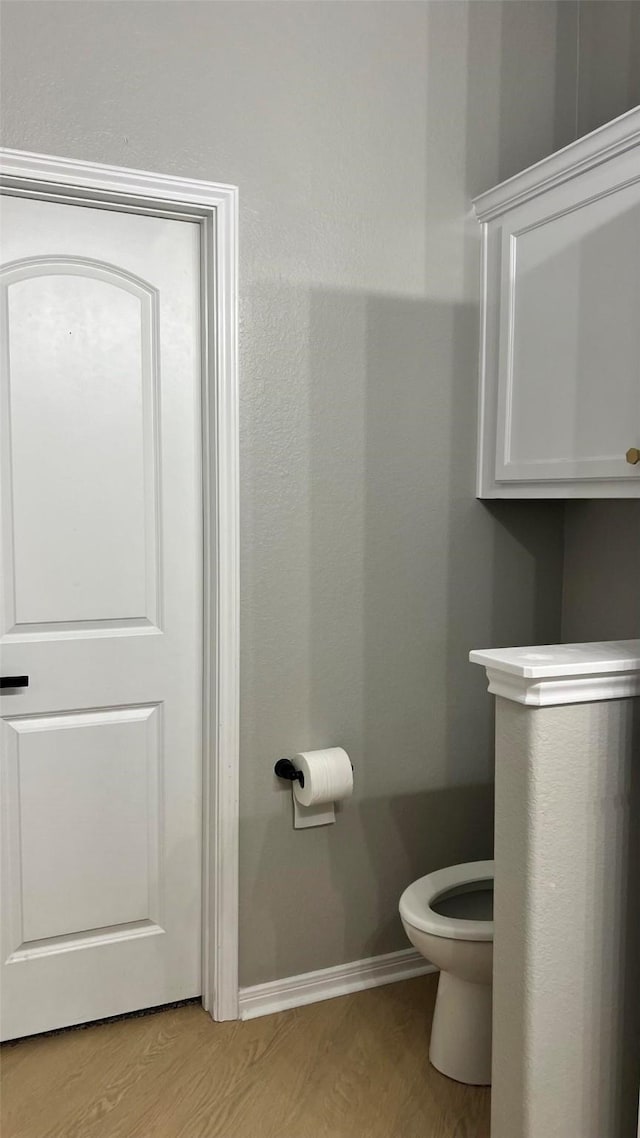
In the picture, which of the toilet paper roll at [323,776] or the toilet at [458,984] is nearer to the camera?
the toilet at [458,984]

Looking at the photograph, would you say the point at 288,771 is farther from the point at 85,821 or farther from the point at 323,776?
the point at 85,821

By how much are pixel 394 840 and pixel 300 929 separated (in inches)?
14.0

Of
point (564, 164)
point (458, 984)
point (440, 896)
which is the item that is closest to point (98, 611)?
point (440, 896)

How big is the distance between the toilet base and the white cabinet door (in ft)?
4.10

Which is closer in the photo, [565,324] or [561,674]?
[561,674]

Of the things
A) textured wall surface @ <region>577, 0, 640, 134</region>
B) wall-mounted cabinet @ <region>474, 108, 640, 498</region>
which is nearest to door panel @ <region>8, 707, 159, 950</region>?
wall-mounted cabinet @ <region>474, 108, 640, 498</region>

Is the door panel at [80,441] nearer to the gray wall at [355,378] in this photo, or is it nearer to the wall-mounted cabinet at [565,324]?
the gray wall at [355,378]

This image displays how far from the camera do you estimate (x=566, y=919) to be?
162cm

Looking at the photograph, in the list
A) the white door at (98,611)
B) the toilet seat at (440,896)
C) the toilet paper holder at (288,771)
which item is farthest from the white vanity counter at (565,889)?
the white door at (98,611)

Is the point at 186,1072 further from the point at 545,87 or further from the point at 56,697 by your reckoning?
the point at 545,87

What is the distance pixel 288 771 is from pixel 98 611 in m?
0.64

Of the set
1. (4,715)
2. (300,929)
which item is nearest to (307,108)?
(4,715)

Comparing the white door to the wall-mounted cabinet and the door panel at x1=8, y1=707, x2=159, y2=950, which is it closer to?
the door panel at x1=8, y1=707, x2=159, y2=950

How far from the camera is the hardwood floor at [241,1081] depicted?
1.96m
